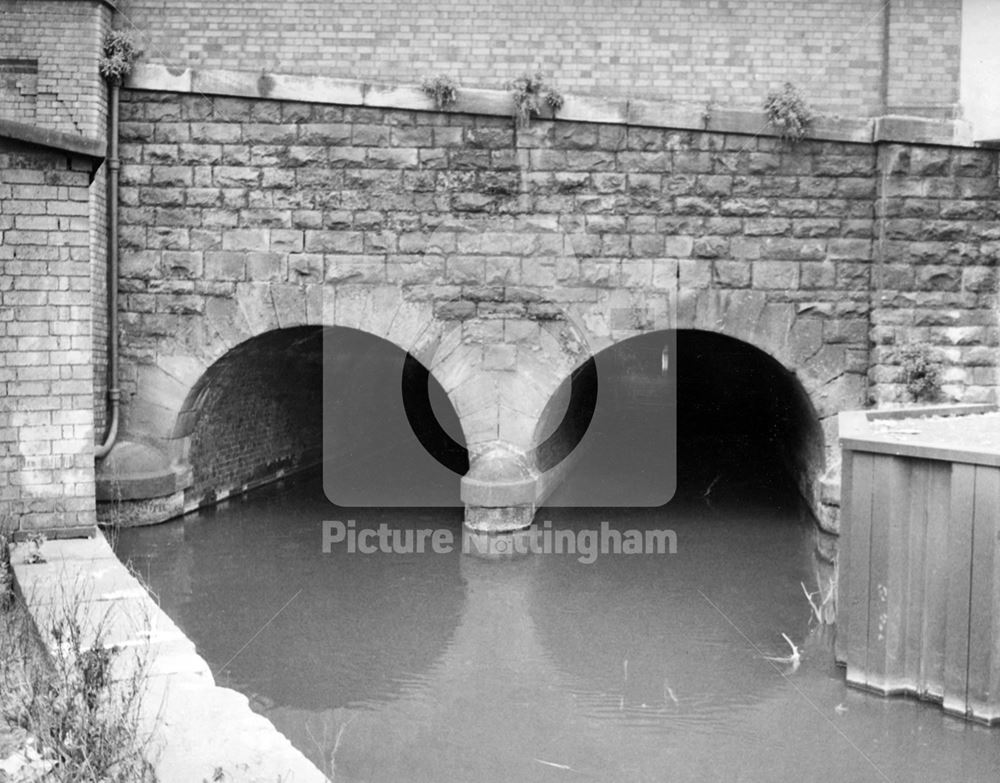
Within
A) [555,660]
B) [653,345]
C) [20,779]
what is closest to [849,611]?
[555,660]

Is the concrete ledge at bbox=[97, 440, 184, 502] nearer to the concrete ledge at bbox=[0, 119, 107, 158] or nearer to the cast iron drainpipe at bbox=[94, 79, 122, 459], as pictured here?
the cast iron drainpipe at bbox=[94, 79, 122, 459]

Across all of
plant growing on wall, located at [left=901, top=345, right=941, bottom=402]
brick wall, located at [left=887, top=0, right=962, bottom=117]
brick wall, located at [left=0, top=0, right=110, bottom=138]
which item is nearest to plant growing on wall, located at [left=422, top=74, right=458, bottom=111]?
brick wall, located at [left=0, top=0, right=110, bottom=138]

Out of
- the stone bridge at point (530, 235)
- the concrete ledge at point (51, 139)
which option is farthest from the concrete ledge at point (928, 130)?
the concrete ledge at point (51, 139)

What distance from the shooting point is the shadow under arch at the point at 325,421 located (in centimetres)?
1067

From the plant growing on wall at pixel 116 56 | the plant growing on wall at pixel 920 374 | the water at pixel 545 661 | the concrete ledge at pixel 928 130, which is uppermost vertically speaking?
the plant growing on wall at pixel 116 56

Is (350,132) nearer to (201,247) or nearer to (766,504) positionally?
(201,247)

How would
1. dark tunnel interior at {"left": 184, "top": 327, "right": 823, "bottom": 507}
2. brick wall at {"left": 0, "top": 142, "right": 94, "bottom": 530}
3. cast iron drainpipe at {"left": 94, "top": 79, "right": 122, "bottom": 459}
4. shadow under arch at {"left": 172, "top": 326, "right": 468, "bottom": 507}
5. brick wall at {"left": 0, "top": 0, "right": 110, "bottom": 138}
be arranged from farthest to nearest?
1. dark tunnel interior at {"left": 184, "top": 327, "right": 823, "bottom": 507}
2. shadow under arch at {"left": 172, "top": 326, "right": 468, "bottom": 507}
3. cast iron drainpipe at {"left": 94, "top": 79, "right": 122, "bottom": 459}
4. brick wall at {"left": 0, "top": 0, "right": 110, "bottom": 138}
5. brick wall at {"left": 0, "top": 142, "right": 94, "bottom": 530}

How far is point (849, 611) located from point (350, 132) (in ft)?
19.9

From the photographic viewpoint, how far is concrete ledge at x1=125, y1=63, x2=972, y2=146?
923 centimetres

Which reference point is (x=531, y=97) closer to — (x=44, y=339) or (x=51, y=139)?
(x=51, y=139)

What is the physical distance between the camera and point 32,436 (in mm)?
7504

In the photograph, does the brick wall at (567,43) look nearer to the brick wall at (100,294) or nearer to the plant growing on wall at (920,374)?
the brick wall at (100,294)

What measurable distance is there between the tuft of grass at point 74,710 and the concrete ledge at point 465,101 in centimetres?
567

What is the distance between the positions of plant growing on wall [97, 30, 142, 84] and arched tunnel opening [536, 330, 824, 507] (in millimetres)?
4958
